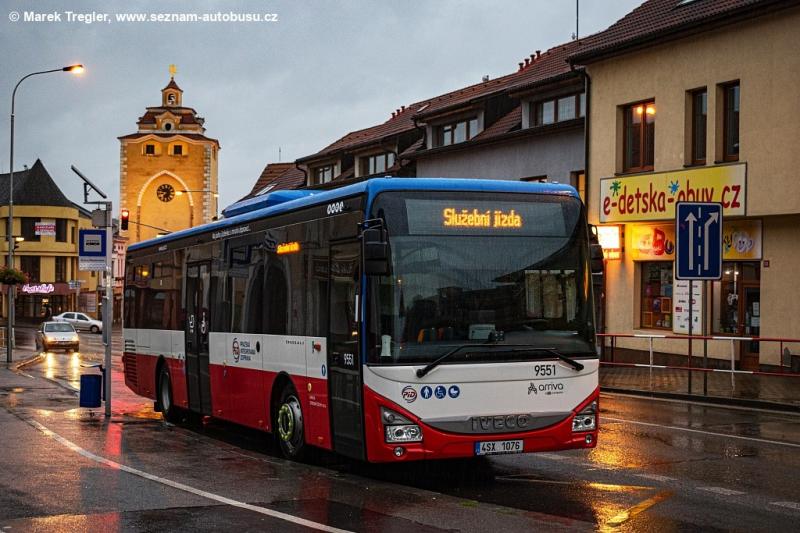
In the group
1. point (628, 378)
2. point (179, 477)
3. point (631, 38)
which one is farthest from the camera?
point (631, 38)

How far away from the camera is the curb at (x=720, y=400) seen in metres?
19.3

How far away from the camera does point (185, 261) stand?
1738cm

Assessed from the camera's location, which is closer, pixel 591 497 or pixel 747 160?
pixel 591 497

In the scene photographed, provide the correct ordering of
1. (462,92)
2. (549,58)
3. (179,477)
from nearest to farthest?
(179,477), (549,58), (462,92)

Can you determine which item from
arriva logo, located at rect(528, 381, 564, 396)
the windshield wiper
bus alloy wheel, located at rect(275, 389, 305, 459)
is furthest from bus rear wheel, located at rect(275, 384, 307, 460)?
arriva logo, located at rect(528, 381, 564, 396)

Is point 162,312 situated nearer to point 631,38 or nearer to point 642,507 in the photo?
point 642,507

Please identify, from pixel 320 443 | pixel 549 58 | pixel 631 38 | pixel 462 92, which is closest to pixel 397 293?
pixel 320 443

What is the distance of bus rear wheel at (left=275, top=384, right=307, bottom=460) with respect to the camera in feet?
41.8

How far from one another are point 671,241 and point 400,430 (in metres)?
19.9

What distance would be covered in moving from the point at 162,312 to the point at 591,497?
993 centimetres

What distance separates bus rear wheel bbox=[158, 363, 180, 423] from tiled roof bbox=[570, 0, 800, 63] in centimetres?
1584

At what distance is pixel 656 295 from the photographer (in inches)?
1178

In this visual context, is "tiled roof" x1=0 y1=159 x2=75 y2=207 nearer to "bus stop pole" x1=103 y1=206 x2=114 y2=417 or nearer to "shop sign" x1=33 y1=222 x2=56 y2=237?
"shop sign" x1=33 y1=222 x2=56 y2=237

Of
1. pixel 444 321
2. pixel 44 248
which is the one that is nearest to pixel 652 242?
pixel 444 321
